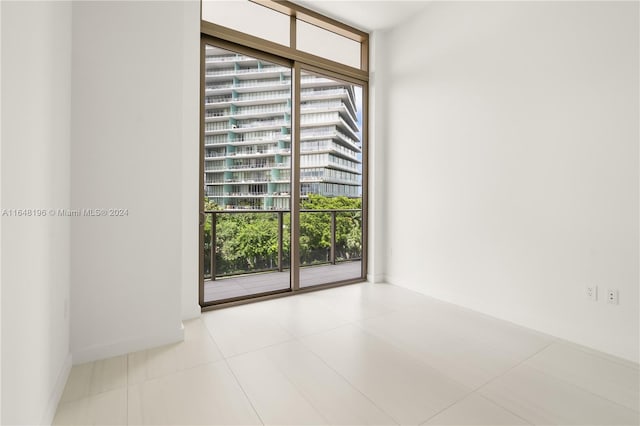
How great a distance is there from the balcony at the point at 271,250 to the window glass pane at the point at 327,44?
1.93 metres

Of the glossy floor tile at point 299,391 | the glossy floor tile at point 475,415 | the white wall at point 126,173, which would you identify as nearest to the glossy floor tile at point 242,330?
the glossy floor tile at point 299,391

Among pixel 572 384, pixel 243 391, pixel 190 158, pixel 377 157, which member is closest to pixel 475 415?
pixel 572 384

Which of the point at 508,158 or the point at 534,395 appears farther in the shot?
the point at 508,158

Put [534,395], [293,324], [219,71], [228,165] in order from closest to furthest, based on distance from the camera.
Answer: [534,395] < [293,324] < [219,71] < [228,165]

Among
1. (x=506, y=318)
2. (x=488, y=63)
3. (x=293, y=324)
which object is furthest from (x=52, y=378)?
(x=488, y=63)

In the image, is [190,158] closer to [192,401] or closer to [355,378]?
[192,401]

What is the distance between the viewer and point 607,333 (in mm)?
2131

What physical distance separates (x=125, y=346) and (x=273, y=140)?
2451 millimetres

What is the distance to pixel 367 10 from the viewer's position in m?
3.40

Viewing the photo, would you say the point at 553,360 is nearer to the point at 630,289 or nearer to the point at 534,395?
the point at 534,395

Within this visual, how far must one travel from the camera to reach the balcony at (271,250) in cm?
373

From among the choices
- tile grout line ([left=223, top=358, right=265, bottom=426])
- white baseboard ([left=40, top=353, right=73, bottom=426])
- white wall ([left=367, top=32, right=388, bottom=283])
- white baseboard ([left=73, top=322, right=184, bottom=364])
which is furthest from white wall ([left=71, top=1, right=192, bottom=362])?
white wall ([left=367, top=32, right=388, bottom=283])

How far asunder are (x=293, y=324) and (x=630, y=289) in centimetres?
236

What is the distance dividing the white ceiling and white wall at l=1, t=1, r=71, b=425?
241 centimetres
